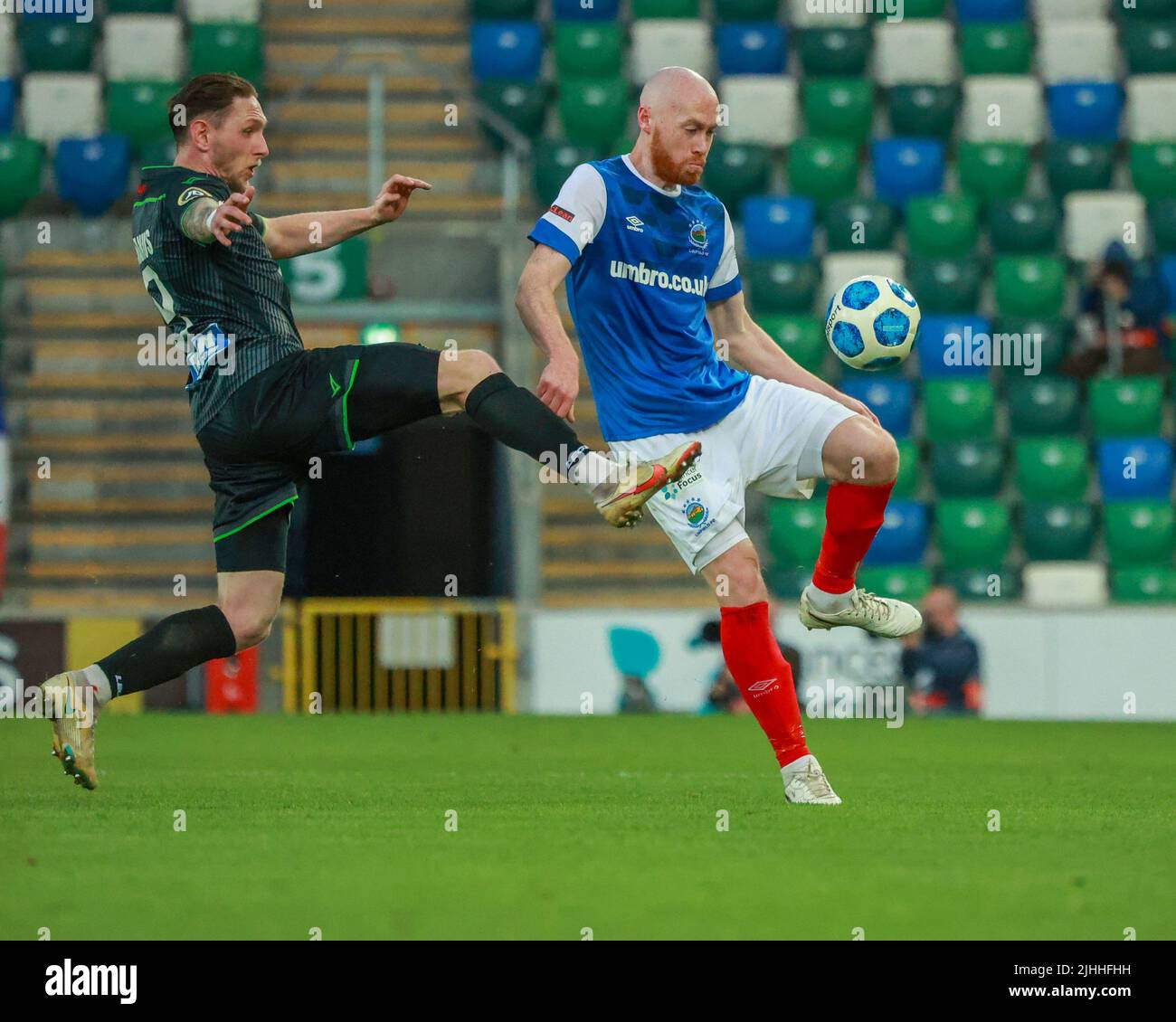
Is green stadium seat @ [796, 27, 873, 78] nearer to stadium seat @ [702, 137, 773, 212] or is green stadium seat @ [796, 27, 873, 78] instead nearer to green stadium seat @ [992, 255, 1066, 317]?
stadium seat @ [702, 137, 773, 212]

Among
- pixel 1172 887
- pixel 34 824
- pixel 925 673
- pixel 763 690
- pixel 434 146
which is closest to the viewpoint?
pixel 1172 887

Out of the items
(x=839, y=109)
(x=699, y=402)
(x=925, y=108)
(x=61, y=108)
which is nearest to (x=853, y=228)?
(x=839, y=109)

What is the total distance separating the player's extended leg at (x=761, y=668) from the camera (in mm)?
6418

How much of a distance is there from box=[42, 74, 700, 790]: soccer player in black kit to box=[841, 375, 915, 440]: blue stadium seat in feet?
28.6

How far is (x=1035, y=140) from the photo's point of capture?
17.3 meters

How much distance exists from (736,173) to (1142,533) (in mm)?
4295

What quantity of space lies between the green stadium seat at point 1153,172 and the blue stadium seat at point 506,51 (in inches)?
198

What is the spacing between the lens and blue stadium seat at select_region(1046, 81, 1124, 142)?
17.2 m

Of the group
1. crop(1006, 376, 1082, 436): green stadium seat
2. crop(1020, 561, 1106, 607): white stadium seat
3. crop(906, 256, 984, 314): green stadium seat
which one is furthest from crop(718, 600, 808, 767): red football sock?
crop(906, 256, 984, 314): green stadium seat

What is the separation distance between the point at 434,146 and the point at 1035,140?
509cm

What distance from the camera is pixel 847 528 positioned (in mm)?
6805

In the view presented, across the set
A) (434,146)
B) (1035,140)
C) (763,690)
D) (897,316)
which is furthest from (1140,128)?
(763,690)

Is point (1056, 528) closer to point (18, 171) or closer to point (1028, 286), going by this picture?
point (1028, 286)
